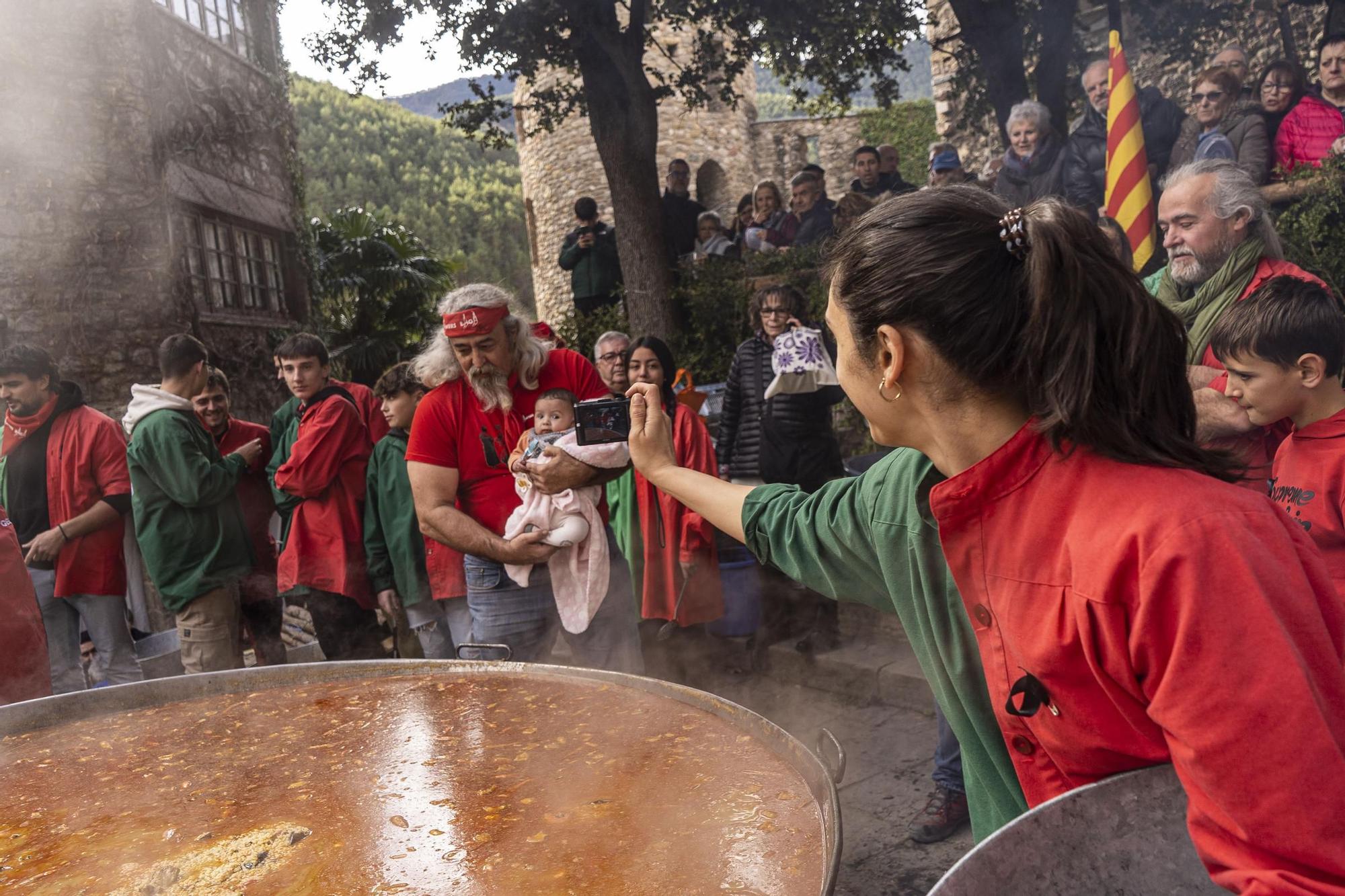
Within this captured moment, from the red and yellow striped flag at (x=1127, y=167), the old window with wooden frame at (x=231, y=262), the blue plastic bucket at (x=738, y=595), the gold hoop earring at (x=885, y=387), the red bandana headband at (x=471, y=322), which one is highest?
the old window with wooden frame at (x=231, y=262)

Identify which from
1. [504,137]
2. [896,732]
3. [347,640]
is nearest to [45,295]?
[504,137]

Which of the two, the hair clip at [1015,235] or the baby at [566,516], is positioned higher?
the hair clip at [1015,235]

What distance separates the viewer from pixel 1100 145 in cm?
672

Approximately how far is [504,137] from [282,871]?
11.1 meters

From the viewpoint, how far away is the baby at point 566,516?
3.73 meters

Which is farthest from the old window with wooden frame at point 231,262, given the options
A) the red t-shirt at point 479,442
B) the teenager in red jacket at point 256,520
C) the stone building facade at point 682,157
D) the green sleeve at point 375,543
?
the stone building facade at point 682,157

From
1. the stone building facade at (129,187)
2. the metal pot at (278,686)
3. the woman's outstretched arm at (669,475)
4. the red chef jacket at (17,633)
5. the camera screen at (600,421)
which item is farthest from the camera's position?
the stone building facade at (129,187)

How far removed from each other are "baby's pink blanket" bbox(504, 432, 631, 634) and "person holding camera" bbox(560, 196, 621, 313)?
7706mm

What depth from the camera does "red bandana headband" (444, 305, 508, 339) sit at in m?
3.76

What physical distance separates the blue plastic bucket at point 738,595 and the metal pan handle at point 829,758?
353 cm

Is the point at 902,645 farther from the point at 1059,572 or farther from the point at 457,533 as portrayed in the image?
the point at 1059,572

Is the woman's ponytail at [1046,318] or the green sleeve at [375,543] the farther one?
the green sleeve at [375,543]

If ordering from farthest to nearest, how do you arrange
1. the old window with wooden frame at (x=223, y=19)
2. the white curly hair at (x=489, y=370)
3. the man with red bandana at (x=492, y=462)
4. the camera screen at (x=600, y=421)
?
the old window with wooden frame at (x=223, y=19) < the white curly hair at (x=489, y=370) < the man with red bandana at (x=492, y=462) < the camera screen at (x=600, y=421)

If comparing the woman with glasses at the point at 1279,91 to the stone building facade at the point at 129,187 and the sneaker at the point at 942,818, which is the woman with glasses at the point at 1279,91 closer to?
the sneaker at the point at 942,818
